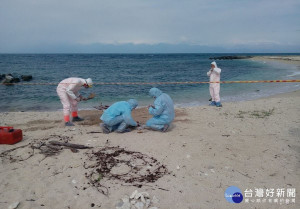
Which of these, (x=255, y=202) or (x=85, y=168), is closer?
(x=255, y=202)

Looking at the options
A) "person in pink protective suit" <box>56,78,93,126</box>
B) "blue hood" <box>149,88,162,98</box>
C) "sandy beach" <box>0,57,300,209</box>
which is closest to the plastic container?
"sandy beach" <box>0,57,300,209</box>

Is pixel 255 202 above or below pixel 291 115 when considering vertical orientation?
below

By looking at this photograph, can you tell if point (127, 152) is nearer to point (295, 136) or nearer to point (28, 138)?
point (28, 138)

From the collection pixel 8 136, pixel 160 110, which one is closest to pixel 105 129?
pixel 160 110

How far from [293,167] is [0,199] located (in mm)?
5151

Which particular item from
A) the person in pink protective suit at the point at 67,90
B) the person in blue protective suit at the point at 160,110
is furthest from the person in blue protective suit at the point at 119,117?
the person in pink protective suit at the point at 67,90

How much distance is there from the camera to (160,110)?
20.3ft

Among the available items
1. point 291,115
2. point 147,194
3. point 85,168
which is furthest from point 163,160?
point 291,115

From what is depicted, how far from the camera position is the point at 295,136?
593 centimetres

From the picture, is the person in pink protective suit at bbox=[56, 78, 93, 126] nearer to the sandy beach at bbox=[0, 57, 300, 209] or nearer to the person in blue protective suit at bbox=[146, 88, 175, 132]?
the sandy beach at bbox=[0, 57, 300, 209]

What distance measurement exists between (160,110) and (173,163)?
74.3 inches

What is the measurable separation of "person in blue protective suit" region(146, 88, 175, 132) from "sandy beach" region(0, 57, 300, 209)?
0.32 m

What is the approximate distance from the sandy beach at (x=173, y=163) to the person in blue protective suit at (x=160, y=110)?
1.05 ft

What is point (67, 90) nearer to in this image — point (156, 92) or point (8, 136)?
point (8, 136)
